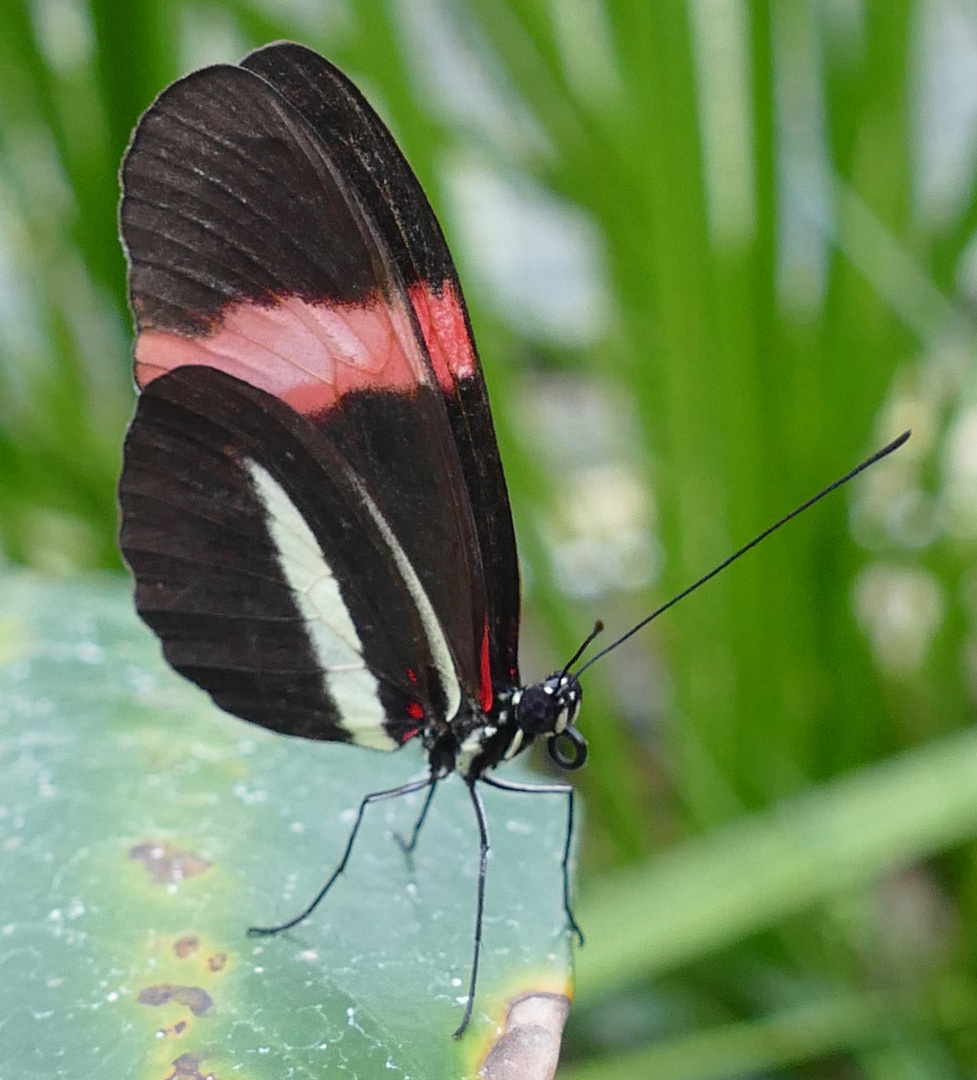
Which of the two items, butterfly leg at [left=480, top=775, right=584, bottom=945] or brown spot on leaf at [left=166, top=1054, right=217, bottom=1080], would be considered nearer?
brown spot on leaf at [left=166, top=1054, right=217, bottom=1080]

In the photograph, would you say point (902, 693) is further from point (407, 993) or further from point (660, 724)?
point (407, 993)

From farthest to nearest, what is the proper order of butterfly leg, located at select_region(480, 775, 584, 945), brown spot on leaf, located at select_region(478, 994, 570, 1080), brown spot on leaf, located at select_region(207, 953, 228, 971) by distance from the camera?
butterfly leg, located at select_region(480, 775, 584, 945), brown spot on leaf, located at select_region(207, 953, 228, 971), brown spot on leaf, located at select_region(478, 994, 570, 1080)

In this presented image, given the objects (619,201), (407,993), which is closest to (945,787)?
(407,993)

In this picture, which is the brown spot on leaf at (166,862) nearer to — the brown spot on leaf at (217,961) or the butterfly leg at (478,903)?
the brown spot on leaf at (217,961)

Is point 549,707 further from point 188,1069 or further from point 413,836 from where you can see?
point 188,1069

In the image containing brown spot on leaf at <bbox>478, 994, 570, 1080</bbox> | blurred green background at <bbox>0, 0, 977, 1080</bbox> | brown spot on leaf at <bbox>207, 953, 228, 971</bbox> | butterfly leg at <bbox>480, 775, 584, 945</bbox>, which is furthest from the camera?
blurred green background at <bbox>0, 0, 977, 1080</bbox>

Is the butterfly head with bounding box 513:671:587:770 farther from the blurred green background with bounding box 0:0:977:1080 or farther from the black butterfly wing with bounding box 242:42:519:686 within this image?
the blurred green background with bounding box 0:0:977:1080

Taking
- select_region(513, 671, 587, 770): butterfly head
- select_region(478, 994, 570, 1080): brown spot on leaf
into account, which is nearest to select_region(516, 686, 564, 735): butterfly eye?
select_region(513, 671, 587, 770): butterfly head
